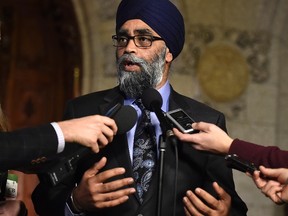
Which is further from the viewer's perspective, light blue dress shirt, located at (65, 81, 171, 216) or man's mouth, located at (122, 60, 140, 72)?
man's mouth, located at (122, 60, 140, 72)

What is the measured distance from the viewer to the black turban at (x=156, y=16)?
8.43 feet

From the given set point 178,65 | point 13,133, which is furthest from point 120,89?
point 178,65

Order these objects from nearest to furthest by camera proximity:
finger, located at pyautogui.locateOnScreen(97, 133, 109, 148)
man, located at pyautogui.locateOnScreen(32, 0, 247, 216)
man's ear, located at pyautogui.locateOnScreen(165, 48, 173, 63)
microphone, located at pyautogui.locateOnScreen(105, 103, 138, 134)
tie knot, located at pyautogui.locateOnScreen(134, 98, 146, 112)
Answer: finger, located at pyautogui.locateOnScreen(97, 133, 109, 148), microphone, located at pyautogui.locateOnScreen(105, 103, 138, 134), man, located at pyautogui.locateOnScreen(32, 0, 247, 216), tie knot, located at pyautogui.locateOnScreen(134, 98, 146, 112), man's ear, located at pyautogui.locateOnScreen(165, 48, 173, 63)

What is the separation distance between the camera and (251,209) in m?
4.60

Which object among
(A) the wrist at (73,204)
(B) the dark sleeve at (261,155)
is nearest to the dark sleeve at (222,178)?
(B) the dark sleeve at (261,155)

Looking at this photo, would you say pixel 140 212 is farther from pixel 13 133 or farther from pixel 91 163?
pixel 13 133

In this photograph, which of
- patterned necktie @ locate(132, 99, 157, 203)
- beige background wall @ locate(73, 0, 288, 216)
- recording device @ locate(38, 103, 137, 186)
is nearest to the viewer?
recording device @ locate(38, 103, 137, 186)

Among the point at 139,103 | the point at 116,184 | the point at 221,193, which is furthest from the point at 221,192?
the point at 139,103

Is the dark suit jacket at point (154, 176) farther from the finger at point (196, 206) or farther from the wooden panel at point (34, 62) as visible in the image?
the wooden panel at point (34, 62)

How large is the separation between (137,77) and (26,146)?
67cm

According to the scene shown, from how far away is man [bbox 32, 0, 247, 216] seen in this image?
7.44 feet

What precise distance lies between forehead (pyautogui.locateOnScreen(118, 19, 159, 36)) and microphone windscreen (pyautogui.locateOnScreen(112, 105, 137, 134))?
450 mm

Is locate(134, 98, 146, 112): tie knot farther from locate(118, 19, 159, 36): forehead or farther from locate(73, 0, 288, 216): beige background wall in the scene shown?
locate(73, 0, 288, 216): beige background wall

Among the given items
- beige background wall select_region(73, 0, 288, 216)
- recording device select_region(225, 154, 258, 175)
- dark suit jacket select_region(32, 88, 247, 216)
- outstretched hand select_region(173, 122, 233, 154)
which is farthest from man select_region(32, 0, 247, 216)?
beige background wall select_region(73, 0, 288, 216)
